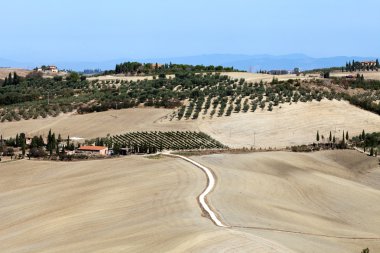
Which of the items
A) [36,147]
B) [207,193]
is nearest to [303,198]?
[207,193]

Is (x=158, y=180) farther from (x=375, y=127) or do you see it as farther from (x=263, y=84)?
(x=263, y=84)

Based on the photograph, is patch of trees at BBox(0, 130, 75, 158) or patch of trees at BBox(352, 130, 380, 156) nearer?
patch of trees at BBox(0, 130, 75, 158)

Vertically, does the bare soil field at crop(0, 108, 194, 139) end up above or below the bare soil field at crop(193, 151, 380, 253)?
above

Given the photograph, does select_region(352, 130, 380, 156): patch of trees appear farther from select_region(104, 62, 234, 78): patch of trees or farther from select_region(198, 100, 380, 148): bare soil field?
select_region(104, 62, 234, 78): patch of trees

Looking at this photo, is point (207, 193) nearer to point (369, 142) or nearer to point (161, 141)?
point (161, 141)

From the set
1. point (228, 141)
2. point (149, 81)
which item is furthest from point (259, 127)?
point (149, 81)

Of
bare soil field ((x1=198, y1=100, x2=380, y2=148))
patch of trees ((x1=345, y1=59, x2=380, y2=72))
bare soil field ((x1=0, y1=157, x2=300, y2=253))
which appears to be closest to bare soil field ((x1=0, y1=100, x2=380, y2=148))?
bare soil field ((x1=198, y1=100, x2=380, y2=148))

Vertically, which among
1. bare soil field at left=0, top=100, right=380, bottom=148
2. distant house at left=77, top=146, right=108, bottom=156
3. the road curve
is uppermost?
bare soil field at left=0, top=100, right=380, bottom=148
